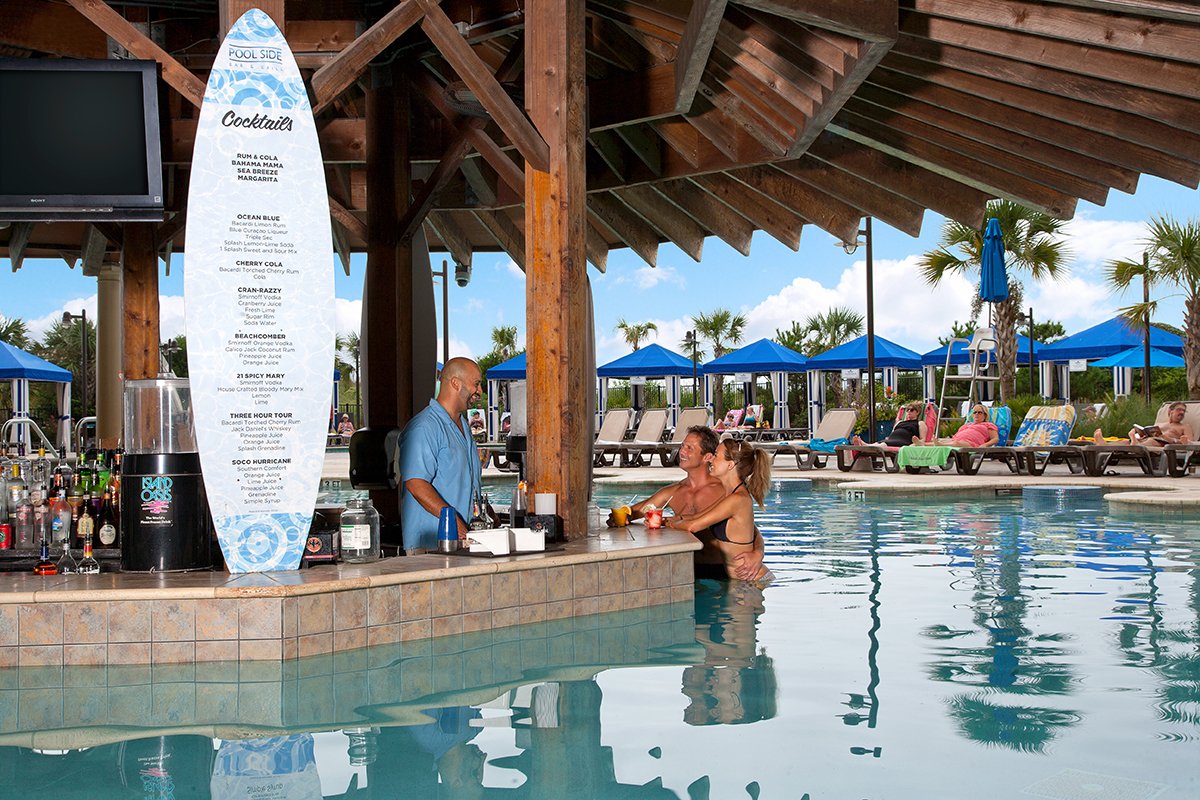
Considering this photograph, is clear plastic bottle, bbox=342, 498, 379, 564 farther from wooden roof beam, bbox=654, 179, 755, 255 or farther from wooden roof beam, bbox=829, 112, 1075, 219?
wooden roof beam, bbox=654, 179, 755, 255

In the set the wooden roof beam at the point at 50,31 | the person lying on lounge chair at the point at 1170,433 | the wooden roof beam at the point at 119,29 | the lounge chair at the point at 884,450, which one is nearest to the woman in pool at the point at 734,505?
the wooden roof beam at the point at 119,29

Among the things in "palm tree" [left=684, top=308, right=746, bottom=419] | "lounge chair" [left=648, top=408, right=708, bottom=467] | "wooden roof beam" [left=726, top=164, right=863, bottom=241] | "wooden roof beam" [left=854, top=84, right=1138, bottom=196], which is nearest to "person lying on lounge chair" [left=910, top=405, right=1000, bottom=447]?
"lounge chair" [left=648, top=408, right=708, bottom=467]

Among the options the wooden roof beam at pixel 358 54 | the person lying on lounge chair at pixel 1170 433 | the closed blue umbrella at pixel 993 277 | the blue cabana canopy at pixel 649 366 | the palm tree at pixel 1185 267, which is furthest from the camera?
the blue cabana canopy at pixel 649 366

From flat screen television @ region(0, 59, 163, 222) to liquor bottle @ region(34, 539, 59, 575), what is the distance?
61.7 inches

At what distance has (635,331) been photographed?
4803cm

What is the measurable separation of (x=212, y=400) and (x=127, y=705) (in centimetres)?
133

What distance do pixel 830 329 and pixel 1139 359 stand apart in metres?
14.5

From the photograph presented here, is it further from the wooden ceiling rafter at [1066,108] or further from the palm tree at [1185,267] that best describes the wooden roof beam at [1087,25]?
the palm tree at [1185,267]

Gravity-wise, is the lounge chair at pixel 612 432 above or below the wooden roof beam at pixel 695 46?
below

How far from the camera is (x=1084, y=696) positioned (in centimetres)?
398

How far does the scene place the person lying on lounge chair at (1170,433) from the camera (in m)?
14.4

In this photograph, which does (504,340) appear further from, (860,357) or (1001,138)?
(1001,138)

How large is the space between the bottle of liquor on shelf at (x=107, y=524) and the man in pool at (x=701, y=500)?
266 centimetres

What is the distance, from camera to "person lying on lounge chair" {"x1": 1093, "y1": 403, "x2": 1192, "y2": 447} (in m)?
14.4
